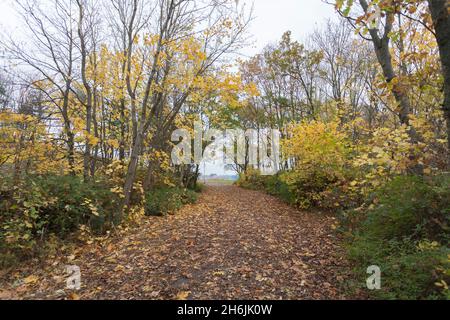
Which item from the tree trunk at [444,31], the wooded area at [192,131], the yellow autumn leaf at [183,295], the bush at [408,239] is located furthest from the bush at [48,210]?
the tree trunk at [444,31]

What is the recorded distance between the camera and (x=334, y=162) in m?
8.16

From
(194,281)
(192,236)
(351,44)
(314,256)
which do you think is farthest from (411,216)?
(351,44)

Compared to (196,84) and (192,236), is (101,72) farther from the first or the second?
(192,236)

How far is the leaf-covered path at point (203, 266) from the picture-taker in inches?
129

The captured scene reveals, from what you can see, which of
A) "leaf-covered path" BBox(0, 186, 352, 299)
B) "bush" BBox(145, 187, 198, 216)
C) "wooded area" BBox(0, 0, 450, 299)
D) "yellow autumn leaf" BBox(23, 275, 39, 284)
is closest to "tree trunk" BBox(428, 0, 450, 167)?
"wooded area" BBox(0, 0, 450, 299)

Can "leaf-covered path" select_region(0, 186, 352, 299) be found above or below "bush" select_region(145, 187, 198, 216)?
below

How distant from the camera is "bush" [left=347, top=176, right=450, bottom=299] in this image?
2.77 m

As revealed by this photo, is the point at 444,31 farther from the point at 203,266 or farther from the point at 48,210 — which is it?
the point at 48,210

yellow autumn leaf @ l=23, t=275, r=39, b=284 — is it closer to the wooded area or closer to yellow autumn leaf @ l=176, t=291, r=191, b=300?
the wooded area

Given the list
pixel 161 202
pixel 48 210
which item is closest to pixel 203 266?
pixel 48 210

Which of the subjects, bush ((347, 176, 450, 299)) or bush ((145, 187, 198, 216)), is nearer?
bush ((347, 176, 450, 299))

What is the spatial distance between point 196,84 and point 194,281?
595 cm

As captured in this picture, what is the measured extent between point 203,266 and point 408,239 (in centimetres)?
308

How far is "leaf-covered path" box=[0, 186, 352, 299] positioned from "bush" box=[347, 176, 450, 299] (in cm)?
53
